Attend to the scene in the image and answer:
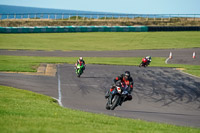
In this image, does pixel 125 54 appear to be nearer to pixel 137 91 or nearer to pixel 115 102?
pixel 137 91

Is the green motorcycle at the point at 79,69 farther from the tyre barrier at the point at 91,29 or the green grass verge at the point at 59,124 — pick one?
the tyre barrier at the point at 91,29

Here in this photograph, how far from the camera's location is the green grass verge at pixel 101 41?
59.2m

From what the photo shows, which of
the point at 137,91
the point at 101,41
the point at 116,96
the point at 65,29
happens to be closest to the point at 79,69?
the point at 137,91

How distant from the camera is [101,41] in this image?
66312mm

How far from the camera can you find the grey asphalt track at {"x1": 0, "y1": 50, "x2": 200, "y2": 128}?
1692 centimetres

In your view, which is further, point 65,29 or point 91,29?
point 91,29

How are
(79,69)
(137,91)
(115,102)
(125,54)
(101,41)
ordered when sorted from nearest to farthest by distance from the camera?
1. (115,102)
2. (137,91)
3. (79,69)
4. (125,54)
5. (101,41)

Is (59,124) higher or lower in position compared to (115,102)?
higher

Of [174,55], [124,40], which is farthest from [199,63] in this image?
[124,40]

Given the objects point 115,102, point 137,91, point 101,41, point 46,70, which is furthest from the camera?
point 101,41

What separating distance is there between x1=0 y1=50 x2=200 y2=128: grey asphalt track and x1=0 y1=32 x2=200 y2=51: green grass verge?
84.4ft

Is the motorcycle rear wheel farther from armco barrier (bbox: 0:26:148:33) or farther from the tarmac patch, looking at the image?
armco barrier (bbox: 0:26:148:33)

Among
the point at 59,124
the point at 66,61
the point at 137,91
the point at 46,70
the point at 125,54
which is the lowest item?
the point at 125,54

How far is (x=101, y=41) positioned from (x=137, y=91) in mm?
44073
